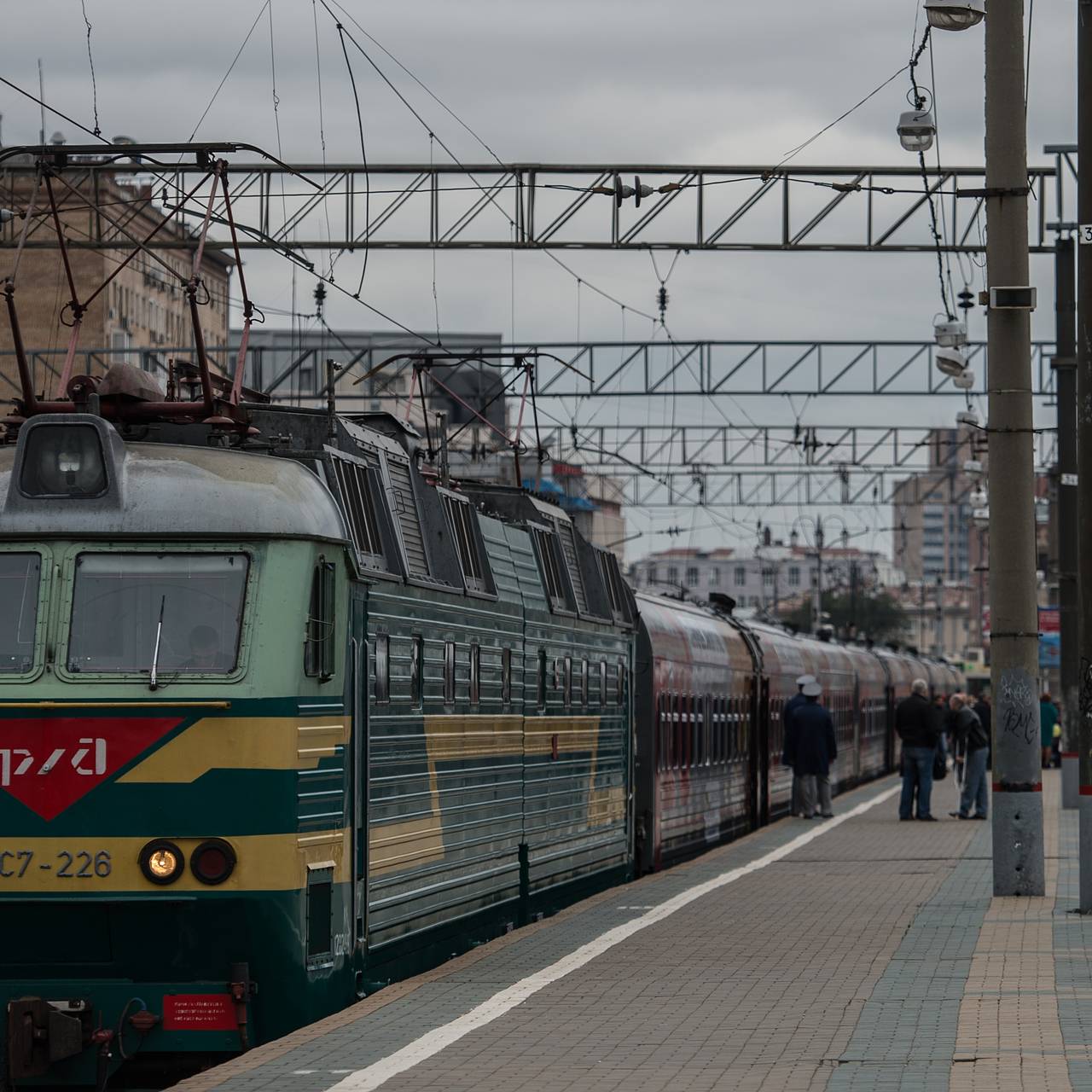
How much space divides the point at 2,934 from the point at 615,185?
15.8 metres

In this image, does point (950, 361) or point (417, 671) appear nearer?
point (417, 671)

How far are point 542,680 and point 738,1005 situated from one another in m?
5.43

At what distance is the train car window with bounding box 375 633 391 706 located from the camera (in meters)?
11.8

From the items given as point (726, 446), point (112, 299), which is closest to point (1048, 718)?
point (726, 446)

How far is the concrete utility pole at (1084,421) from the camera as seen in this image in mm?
15734

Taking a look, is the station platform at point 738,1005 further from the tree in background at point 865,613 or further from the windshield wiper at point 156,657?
the tree in background at point 865,613

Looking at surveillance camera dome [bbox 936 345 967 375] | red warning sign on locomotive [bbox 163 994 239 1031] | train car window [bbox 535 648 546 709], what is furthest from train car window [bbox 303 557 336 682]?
surveillance camera dome [bbox 936 345 967 375]

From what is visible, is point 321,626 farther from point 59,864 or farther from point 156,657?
point 59,864

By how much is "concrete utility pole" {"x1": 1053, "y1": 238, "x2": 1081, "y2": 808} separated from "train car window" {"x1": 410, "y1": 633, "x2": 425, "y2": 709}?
1746 centimetres

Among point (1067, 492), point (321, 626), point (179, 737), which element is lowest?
point (179, 737)

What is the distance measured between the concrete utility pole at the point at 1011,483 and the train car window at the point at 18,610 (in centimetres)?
846

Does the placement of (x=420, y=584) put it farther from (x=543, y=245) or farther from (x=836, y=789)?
(x=836, y=789)

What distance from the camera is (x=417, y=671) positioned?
1267cm

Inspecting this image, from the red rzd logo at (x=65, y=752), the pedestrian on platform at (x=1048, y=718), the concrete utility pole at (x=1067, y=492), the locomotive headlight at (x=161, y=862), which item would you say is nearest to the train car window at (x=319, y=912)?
the locomotive headlight at (x=161, y=862)
